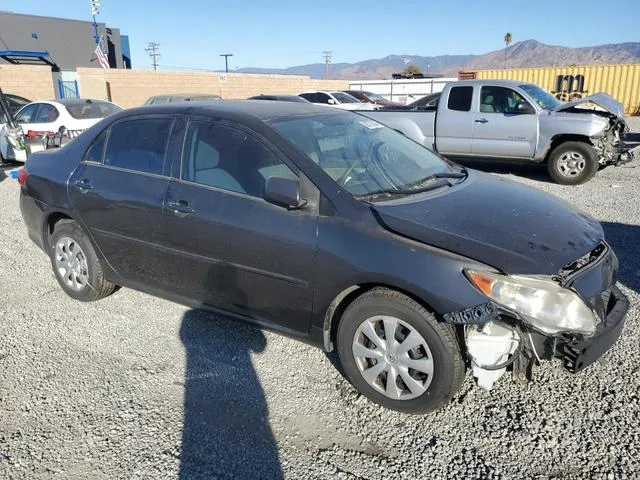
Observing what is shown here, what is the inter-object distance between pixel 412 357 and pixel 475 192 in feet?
4.19

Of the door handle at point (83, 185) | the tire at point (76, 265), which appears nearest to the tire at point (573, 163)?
the tire at point (76, 265)

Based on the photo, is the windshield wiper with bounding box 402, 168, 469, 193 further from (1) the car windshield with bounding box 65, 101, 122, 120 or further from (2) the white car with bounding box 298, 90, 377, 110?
(2) the white car with bounding box 298, 90, 377, 110

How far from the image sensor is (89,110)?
11.3 m

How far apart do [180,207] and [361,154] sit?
1311mm

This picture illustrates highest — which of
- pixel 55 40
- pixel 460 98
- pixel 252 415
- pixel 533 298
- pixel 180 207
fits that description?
pixel 55 40

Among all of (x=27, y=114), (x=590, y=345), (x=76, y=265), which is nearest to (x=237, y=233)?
(x=76, y=265)

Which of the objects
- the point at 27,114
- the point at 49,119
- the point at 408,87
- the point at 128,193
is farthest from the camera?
the point at 408,87

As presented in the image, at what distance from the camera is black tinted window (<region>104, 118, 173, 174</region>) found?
12.5 ft

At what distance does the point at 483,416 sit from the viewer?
2.91 meters

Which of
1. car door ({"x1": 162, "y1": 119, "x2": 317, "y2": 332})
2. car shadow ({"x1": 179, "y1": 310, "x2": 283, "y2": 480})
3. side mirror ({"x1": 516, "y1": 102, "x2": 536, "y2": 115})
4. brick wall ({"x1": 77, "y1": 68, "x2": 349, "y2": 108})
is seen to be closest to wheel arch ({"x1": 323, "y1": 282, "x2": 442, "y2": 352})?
car door ({"x1": 162, "y1": 119, "x2": 317, "y2": 332})

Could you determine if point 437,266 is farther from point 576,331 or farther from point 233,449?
point 233,449

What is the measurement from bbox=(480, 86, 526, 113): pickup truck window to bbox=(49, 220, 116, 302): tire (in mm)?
7697

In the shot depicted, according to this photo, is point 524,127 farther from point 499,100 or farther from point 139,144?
Answer: point 139,144

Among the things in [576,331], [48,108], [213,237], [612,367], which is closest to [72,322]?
[213,237]
